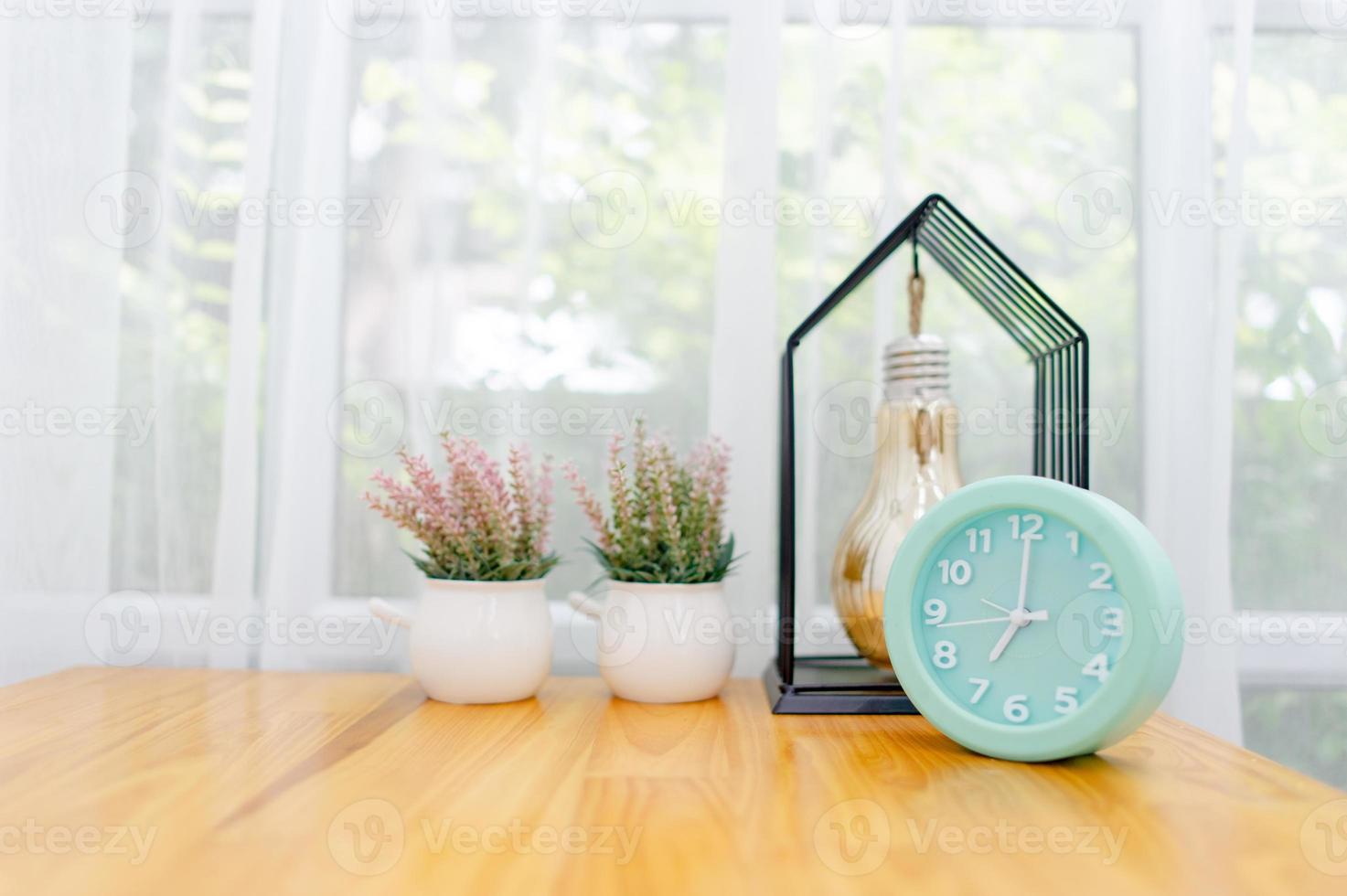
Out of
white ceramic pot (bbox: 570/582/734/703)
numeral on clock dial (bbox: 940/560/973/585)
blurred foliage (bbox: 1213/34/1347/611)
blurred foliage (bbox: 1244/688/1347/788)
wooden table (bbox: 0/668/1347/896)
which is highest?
blurred foliage (bbox: 1213/34/1347/611)

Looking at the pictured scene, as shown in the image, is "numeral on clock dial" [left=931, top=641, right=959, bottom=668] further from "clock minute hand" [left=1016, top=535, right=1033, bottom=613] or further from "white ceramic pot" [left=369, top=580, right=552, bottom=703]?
"white ceramic pot" [left=369, top=580, right=552, bottom=703]

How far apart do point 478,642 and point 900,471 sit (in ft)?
1.42

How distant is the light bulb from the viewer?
0.90m

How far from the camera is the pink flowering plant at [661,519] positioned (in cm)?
90

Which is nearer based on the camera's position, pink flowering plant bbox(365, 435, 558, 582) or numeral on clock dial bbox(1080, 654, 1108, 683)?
numeral on clock dial bbox(1080, 654, 1108, 683)

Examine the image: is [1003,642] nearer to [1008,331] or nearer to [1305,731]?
[1008,331]

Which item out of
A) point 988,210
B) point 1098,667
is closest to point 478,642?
point 1098,667

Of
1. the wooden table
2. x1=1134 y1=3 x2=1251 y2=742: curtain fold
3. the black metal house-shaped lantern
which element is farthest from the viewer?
x1=1134 y1=3 x2=1251 y2=742: curtain fold

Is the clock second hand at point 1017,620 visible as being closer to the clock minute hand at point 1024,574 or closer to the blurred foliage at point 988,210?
the clock minute hand at point 1024,574

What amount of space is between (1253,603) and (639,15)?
959 mm

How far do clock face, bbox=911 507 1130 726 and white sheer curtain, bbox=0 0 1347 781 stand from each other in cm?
26

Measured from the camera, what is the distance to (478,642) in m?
0.86

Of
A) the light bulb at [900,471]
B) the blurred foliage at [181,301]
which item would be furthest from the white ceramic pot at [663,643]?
the blurred foliage at [181,301]

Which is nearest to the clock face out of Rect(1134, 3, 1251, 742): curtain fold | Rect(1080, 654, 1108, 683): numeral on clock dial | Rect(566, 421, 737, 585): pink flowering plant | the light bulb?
Rect(1080, 654, 1108, 683): numeral on clock dial
